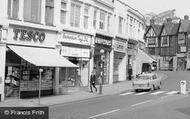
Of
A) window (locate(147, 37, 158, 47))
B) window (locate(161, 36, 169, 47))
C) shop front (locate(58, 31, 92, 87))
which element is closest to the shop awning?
shop front (locate(58, 31, 92, 87))

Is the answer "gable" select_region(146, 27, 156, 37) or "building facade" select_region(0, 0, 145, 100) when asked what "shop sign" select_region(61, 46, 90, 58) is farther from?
"gable" select_region(146, 27, 156, 37)

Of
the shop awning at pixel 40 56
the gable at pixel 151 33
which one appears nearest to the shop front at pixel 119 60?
the shop awning at pixel 40 56

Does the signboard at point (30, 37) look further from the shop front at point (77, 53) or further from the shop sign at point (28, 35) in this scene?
the shop front at point (77, 53)

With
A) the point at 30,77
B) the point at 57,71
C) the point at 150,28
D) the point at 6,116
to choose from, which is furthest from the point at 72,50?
the point at 150,28

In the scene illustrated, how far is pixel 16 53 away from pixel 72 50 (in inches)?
311

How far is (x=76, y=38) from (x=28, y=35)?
21.2ft

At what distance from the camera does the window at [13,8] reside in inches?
896

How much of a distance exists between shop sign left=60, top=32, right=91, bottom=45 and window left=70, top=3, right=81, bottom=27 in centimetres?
109

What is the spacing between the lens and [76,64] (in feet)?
101

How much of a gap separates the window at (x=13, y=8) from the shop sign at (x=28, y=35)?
1.00 metres

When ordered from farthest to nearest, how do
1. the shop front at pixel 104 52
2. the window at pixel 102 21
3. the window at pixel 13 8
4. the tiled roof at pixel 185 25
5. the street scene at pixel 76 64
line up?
1. the tiled roof at pixel 185 25
2. the window at pixel 102 21
3. the shop front at pixel 104 52
4. the window at pixel 13 8
5. the street scene at pixel 76 64

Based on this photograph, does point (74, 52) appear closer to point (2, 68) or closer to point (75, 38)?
point (75, 38)

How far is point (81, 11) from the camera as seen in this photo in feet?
101

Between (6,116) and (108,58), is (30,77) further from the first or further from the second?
(6,116)
